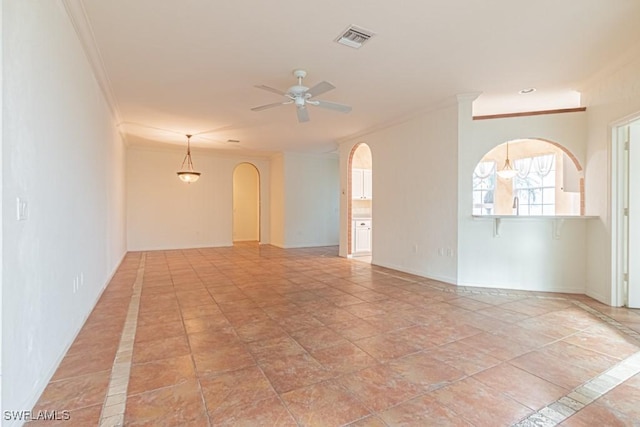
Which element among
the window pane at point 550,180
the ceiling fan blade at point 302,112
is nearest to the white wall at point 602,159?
the ceiling fan blade at point 302,112

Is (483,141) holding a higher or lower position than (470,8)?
lower

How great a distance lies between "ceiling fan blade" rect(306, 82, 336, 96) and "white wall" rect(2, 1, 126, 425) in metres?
2.21

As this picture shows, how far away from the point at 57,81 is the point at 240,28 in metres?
1.52

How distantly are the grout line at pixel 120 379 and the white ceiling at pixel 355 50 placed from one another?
2.79 meters

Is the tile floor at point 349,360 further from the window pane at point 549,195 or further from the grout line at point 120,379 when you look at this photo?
the window pane at point 549,195

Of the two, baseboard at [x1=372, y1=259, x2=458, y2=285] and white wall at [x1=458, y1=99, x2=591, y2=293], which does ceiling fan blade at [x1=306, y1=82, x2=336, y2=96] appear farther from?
baseboard at [x1=372, y1=259, x2=458, y2=285]

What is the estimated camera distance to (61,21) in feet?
8.12

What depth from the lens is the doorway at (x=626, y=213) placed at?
11.9ft

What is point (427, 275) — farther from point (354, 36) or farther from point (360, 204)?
point (354, 36)

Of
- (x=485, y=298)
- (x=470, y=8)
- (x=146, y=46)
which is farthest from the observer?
(x=485, y=298)

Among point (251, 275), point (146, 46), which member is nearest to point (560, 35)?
point (146, 46)

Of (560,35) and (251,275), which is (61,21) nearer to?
(251,275)

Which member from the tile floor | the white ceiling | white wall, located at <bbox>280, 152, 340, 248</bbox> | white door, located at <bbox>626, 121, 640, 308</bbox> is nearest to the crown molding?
the white ceiling

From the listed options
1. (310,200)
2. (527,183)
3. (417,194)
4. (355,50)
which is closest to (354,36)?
(355,50)
